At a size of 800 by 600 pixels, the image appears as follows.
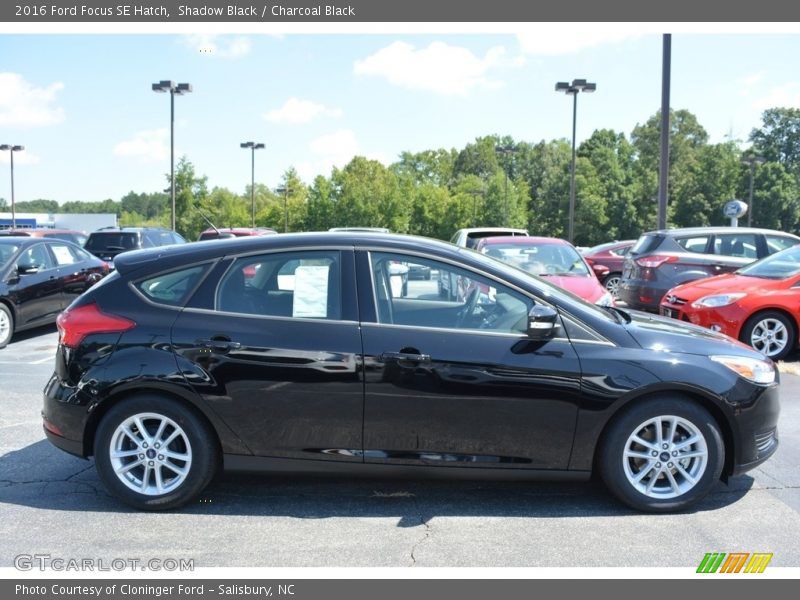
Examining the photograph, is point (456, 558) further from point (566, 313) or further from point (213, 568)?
point (566, 313)

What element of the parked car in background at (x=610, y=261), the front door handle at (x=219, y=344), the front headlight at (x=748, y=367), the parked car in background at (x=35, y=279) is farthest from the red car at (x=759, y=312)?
the parked car in background at (x=610, y=261)

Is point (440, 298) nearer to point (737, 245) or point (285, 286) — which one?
point (285, 286)

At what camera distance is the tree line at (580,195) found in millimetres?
56750

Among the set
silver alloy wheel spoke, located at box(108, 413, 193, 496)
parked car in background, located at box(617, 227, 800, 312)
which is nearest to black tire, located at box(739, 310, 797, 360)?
parked car in background, located at box(617, 227, 800, 312)

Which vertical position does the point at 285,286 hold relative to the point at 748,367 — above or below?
above

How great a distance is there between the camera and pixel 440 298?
13.9ft

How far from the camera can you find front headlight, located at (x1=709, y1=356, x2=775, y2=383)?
4.10 metres

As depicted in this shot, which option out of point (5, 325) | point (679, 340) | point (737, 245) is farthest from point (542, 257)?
point (5, 325)

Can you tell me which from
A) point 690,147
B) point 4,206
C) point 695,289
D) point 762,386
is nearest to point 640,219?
point 690,147

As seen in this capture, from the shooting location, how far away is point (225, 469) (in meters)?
4.11

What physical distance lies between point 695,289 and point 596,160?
2534 inches

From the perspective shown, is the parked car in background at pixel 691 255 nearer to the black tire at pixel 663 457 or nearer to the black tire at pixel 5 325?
the black tire at pixel 663 457

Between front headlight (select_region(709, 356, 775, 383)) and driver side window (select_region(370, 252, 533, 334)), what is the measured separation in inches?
48.4

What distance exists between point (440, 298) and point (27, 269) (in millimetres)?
8424
